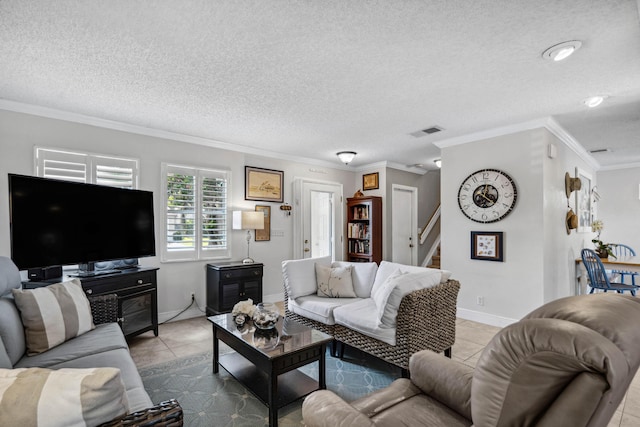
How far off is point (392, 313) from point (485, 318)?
233 centimetres

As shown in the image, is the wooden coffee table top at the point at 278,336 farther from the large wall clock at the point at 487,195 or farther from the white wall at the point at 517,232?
the large wall clock at the point at 487,195

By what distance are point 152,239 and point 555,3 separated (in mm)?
4143

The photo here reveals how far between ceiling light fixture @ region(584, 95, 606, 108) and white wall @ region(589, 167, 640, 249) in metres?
4.81

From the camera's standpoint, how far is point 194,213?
4375 mm

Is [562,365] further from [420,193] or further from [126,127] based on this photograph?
[420,193]

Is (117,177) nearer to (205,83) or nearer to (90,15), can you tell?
(205,83)

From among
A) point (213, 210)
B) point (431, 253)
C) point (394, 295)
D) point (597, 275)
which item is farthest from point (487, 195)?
point (213, 210)

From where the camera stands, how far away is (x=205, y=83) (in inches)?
109

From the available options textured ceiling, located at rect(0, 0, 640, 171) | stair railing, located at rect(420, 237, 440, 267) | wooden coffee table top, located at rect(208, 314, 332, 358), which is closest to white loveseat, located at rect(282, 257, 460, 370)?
wooden coffee table top, located at rect(208, 314, 332, 358)

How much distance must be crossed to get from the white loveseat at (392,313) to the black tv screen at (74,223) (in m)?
1.85

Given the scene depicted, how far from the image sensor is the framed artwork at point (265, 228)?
505cm

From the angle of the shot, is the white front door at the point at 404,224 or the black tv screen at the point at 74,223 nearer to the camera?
the black tv screen at the point at 74,223

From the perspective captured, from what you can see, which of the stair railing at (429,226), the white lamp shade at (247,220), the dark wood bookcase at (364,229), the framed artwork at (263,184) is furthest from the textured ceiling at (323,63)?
the stair railing at (429,226)

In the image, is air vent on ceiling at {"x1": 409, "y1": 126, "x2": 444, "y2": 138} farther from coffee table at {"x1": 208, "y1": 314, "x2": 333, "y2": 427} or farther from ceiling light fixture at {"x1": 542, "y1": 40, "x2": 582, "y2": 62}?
coffee table at {"x1": 208, "y1": 314, "x2": 333, "y2": 427}
